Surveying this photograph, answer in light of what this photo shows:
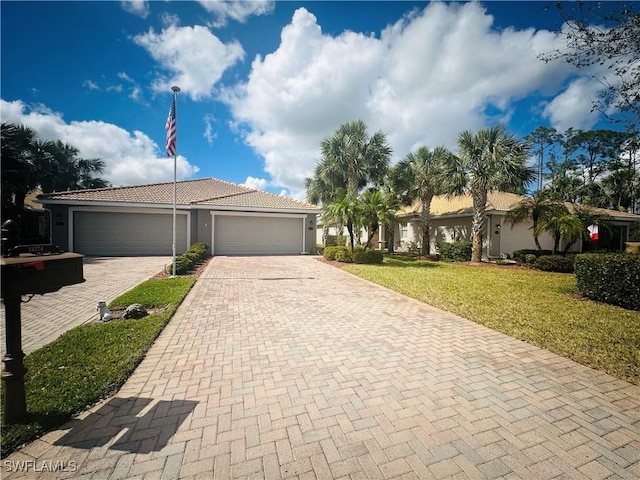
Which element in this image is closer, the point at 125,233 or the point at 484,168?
the point at 484,168

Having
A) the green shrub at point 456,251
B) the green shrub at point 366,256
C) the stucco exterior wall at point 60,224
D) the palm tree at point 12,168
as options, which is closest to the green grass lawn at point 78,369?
the green shrub at point 366,256

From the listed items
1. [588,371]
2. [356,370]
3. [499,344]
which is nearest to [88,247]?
[356,370]

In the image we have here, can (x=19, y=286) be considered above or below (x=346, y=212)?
below

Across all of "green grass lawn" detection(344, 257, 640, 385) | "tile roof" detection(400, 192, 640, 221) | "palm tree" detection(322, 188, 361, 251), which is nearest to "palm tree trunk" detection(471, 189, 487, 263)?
"tile roof" detection(400, 192, 640, 221)

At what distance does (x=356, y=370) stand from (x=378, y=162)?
17.9 m

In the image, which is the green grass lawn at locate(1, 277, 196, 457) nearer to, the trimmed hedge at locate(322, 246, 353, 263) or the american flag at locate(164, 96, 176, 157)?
the american flag at locate(164, 96, 176, 157)

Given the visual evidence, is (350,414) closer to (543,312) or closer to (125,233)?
(543,312)

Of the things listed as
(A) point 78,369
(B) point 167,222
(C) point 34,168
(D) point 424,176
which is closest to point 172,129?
(A) point 78,369

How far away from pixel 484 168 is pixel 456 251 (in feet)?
17.3

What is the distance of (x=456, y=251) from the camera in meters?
17.3

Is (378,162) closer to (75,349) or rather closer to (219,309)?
(219,309)

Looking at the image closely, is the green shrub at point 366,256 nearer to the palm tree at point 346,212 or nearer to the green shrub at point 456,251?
the palm tree at point 346,212

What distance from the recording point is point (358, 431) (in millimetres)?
2508

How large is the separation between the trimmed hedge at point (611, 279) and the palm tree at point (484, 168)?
297 inches
